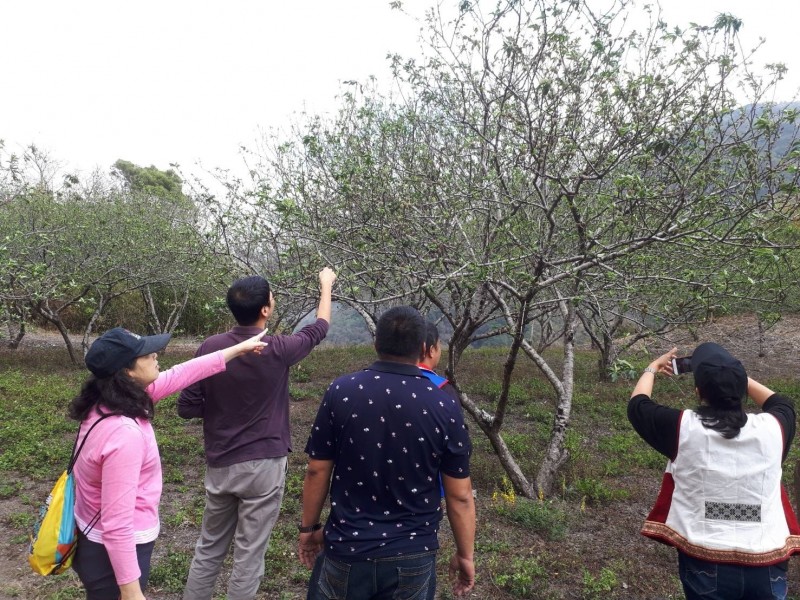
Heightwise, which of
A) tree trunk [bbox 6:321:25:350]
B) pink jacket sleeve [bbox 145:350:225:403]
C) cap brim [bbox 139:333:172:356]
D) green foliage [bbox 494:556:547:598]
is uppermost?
cap brim [bbox 139:333:172:356]

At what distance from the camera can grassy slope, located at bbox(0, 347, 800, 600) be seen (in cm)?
404

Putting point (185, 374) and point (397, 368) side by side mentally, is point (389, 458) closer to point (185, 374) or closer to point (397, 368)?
point (397, 368)

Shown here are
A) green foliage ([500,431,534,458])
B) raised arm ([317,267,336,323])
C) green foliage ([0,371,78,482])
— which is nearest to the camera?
raised arm ([317,267,336,323])

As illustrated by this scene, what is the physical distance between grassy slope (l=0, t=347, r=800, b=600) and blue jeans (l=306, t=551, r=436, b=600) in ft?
6.04

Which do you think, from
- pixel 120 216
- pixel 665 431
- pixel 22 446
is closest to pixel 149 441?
pixel 665 431

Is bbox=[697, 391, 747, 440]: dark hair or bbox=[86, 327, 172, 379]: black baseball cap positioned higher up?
bbox=[86, 327, 172, 379]: black baseball cap

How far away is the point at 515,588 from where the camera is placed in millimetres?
3912

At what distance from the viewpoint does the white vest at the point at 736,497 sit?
234cm

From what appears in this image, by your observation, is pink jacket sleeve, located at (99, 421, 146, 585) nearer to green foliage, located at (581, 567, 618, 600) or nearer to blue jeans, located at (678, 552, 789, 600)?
blue jeans, located at (678, 552, 789, 600)

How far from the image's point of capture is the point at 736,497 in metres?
2.36

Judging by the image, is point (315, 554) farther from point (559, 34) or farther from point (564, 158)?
point (559, 34)

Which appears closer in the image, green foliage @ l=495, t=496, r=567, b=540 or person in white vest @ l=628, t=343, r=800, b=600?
person in white vest @ l=628, t=343, r=800, b=600

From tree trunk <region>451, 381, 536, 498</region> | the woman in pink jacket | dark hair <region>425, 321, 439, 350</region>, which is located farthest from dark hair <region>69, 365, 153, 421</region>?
tree trunk <region>451, 381, 536, 498</region>

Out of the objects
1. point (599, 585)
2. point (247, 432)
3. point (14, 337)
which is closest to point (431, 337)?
point (247, 432)
